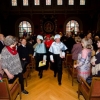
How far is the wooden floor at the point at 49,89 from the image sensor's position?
4.30m

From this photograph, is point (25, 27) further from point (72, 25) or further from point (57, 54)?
point (57, 54)

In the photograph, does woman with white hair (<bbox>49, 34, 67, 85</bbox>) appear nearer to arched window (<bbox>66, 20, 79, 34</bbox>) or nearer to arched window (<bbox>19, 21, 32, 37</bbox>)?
arched window (<bbox>66, 20, 79, 34</bbox>)

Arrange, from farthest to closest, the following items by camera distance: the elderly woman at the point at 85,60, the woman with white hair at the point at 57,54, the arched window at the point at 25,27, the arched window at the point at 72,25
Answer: the arched window at the point at 25,27, the arched window at the point at 72,25, the woman with white hair at the point at 57,54, the elderly woman at the point at 85,60

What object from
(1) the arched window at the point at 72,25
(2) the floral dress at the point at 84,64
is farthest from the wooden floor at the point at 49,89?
(1) the arched window at the point at 72,25

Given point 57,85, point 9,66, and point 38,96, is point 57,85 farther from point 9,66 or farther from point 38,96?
point 9,66

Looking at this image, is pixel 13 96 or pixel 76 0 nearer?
pixel 13 96

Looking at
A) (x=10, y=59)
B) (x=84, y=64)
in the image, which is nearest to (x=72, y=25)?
(x=84, y=64)

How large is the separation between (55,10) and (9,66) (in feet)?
48.2

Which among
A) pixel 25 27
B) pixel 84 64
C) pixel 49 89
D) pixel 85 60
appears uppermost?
pixel 25 27

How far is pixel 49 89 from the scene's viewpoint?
15.9ft

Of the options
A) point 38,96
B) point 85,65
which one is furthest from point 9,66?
point 85,65

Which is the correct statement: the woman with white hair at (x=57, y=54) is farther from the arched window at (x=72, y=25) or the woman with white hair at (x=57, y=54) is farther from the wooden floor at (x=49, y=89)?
the arched window at (x=72, y=25)

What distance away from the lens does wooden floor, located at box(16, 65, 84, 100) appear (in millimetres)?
4301

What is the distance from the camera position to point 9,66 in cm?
351
